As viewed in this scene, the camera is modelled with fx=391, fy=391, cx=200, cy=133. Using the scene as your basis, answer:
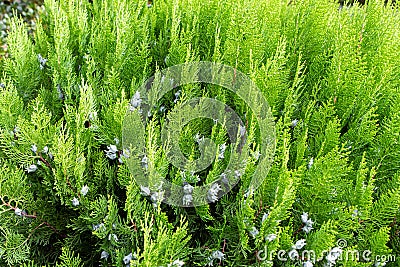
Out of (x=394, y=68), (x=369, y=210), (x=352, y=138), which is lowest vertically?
(x=369, y=210)

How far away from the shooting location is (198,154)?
177cm

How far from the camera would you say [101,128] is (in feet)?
5.92

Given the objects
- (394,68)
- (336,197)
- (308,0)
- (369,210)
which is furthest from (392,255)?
(308,0)

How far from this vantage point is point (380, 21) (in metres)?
2.47

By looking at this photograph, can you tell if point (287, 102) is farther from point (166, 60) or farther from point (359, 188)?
point (166, 60)

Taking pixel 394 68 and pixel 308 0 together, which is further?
pixel 308 0

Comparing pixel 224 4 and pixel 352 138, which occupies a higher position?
pixel 224 4

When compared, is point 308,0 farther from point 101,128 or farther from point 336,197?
point 101,128

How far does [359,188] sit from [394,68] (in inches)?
34.2

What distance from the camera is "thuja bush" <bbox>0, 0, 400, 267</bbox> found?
5.16 feet

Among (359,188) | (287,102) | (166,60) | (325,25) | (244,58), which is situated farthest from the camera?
(325,25)

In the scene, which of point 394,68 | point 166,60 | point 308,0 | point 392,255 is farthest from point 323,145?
point 308,0

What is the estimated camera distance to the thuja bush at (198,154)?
61.9 inches

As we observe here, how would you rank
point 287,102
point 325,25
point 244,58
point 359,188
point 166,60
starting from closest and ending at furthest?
point 359,188 < point 287,102 < point 244,58 < point 166,60 < point 325,25
